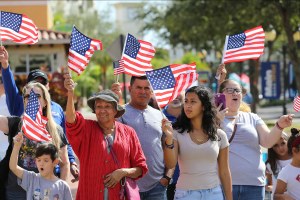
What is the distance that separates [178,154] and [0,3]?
31544mm

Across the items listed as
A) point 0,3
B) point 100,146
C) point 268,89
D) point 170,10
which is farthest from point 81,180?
point 170,10

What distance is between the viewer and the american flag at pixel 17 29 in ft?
28.8

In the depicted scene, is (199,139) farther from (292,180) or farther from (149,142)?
(292,180)

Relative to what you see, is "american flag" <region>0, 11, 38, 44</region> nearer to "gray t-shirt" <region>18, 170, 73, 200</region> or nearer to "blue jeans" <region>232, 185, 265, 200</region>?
"gray t-shirt" <region>18, 170, 73, 200</region>

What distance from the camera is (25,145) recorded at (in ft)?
24.1

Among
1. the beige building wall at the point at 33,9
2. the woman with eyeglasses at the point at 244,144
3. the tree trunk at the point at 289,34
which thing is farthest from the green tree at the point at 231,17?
the woman with eyeglasses at the point at 244,144

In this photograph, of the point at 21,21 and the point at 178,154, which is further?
the point at 21,21

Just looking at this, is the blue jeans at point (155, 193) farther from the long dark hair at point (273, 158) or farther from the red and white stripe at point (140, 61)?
the long dark hair at point (273, 158)

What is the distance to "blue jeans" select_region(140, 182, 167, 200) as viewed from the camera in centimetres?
792

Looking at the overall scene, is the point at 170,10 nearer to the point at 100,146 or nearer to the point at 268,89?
the point at 268,89

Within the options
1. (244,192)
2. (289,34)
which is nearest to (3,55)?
(244,192)

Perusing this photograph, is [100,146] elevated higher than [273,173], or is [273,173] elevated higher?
[100,146]

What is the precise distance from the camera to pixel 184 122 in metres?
7.12

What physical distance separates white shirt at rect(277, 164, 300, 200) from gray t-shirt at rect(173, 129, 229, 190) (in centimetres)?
99
